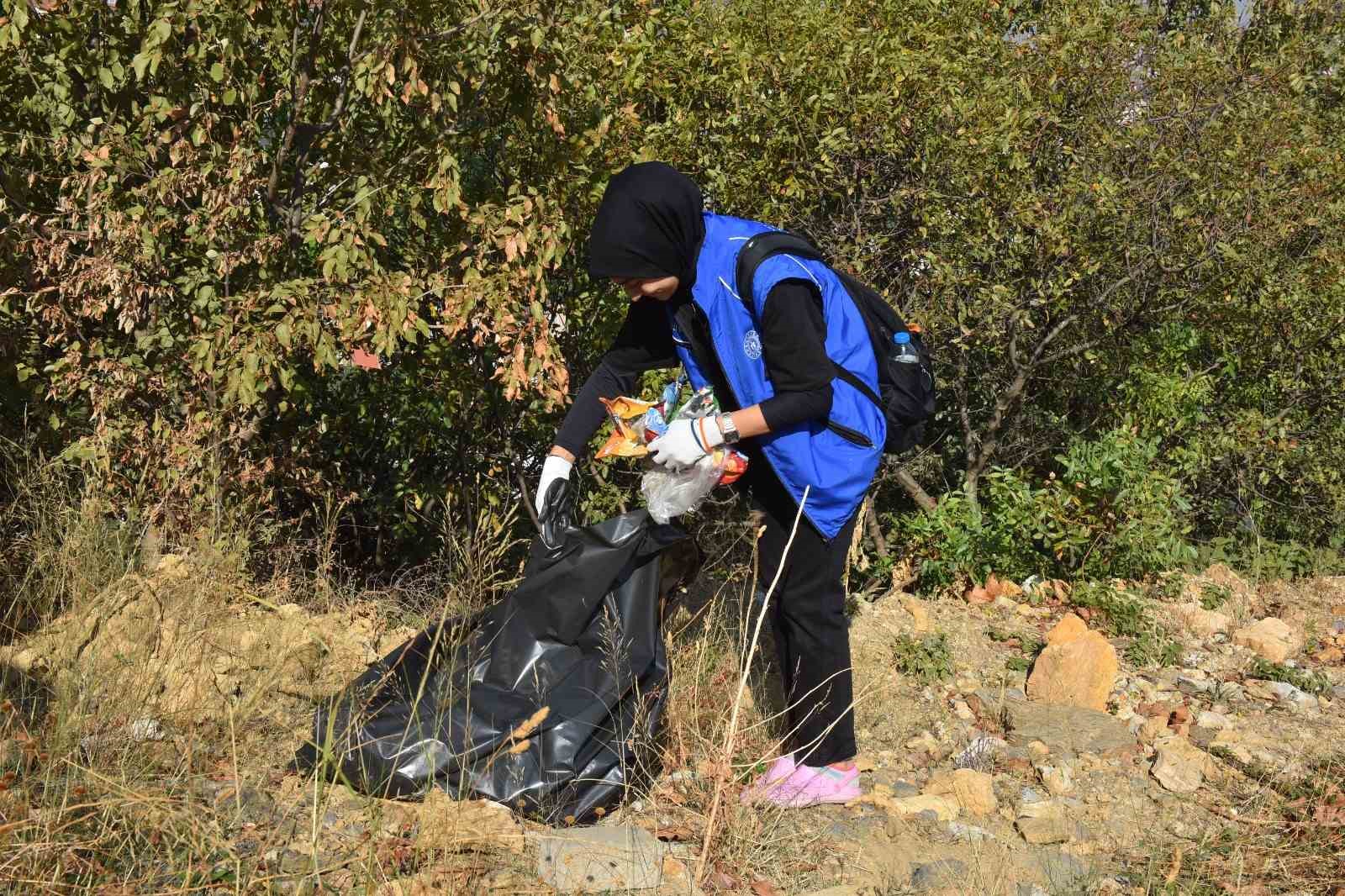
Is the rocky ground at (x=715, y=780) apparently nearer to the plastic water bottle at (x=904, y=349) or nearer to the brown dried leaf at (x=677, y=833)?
the brown dried leaf at (x=677, y=833)

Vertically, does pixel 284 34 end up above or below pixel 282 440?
above

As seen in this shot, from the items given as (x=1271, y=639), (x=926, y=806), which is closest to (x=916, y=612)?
(x=1271, y=639)

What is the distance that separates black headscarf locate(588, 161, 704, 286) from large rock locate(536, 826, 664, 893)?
53.6 inches

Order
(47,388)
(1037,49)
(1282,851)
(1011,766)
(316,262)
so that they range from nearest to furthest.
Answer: (1282,851), (1011,766), (316,262), (47,388), (1037,49)

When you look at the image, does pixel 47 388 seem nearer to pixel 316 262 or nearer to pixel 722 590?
pixel 316 262

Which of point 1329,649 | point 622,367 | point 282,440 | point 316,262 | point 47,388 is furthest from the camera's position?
point 1329,649

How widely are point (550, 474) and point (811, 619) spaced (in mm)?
818

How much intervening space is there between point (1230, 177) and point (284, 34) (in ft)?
13.5

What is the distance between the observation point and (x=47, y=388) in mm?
4383

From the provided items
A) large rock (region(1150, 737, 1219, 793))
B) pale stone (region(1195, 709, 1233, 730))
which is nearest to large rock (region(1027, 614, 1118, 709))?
pale stone (region(1195, 709, 1233, 730))

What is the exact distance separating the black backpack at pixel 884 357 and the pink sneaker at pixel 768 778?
91 centimetres

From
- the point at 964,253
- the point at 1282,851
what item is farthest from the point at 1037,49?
the point at 1282,851

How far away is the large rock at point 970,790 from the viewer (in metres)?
3.50

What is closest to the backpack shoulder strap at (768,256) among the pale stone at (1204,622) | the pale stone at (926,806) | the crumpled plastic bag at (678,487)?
the crumpled plastic bag at (678,487)
